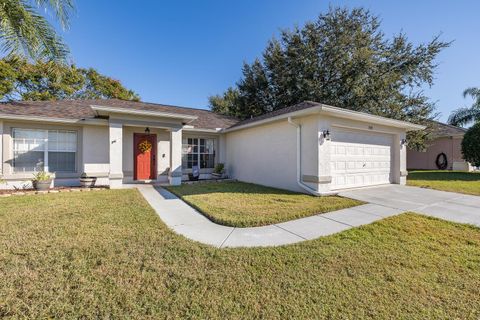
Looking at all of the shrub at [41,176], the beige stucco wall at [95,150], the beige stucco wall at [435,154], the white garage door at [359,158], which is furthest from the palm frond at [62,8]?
the beige stucco wall at [435,154]

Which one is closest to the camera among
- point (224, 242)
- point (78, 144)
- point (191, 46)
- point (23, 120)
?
point (224, 242)

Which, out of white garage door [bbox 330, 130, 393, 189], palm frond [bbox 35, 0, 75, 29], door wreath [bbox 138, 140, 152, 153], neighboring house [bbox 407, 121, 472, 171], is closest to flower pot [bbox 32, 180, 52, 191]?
door wreath [bbox 138, 140, 152, 153]

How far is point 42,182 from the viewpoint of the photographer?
8.82 meters

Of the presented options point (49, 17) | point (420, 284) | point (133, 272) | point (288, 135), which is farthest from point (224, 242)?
point (49, 17)

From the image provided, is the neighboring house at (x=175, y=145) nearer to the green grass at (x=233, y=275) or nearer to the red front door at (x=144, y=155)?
the red front door at (x=144, y=155)

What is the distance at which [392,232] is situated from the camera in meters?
4.53

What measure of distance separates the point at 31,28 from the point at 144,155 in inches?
254

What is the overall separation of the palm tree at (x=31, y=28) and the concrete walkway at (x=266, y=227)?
531 centimetres

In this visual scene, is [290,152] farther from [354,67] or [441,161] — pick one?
[441,161]

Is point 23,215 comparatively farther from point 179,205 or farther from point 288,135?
point 288,135

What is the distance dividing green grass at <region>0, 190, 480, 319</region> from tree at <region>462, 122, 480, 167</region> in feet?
46.5

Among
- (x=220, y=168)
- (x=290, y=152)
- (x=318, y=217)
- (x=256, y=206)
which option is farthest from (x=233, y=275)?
(x=220, y=168)

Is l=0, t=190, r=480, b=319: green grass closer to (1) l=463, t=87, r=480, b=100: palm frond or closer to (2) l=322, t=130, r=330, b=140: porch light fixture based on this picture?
(2) l=322, t=130, r=330, b=140: porch light fixture

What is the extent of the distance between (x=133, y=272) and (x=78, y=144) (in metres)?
9.56
